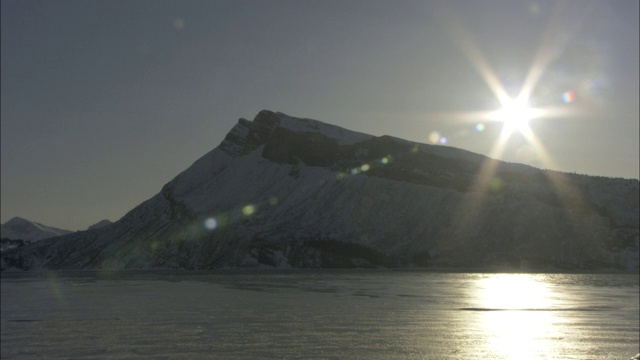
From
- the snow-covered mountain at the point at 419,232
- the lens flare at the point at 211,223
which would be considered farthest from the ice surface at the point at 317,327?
the lens flare at the point at 211,223

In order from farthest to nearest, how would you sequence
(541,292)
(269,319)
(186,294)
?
(541,292), (186,294), (269,319)

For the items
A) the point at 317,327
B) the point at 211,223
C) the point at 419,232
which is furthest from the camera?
the point at 211,223

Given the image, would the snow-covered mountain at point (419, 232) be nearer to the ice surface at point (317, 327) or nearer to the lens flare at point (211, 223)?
the lens flare at point (211, 223)

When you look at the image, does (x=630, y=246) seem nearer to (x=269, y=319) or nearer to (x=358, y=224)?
(x=358, y=224)

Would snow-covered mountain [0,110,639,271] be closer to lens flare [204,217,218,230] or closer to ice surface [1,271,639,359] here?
lens flare [204,217,218,230]

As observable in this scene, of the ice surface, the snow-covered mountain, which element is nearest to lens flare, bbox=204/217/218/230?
the snow-covered mountain

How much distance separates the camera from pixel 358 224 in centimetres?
18325

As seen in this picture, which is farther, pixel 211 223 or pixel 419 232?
pixel 211 223

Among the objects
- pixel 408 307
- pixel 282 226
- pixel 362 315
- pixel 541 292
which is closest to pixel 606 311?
pixel 408 307

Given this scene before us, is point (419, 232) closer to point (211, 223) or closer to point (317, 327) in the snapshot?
point (211, 223)

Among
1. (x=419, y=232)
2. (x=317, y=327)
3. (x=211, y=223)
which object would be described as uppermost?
(x=211, y=223)

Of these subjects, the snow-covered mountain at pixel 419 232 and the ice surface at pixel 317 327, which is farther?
the snow-covered mountain at pixel 419 232

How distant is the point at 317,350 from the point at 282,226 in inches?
6159

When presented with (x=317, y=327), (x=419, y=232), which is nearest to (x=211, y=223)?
(x=419, y=232)
